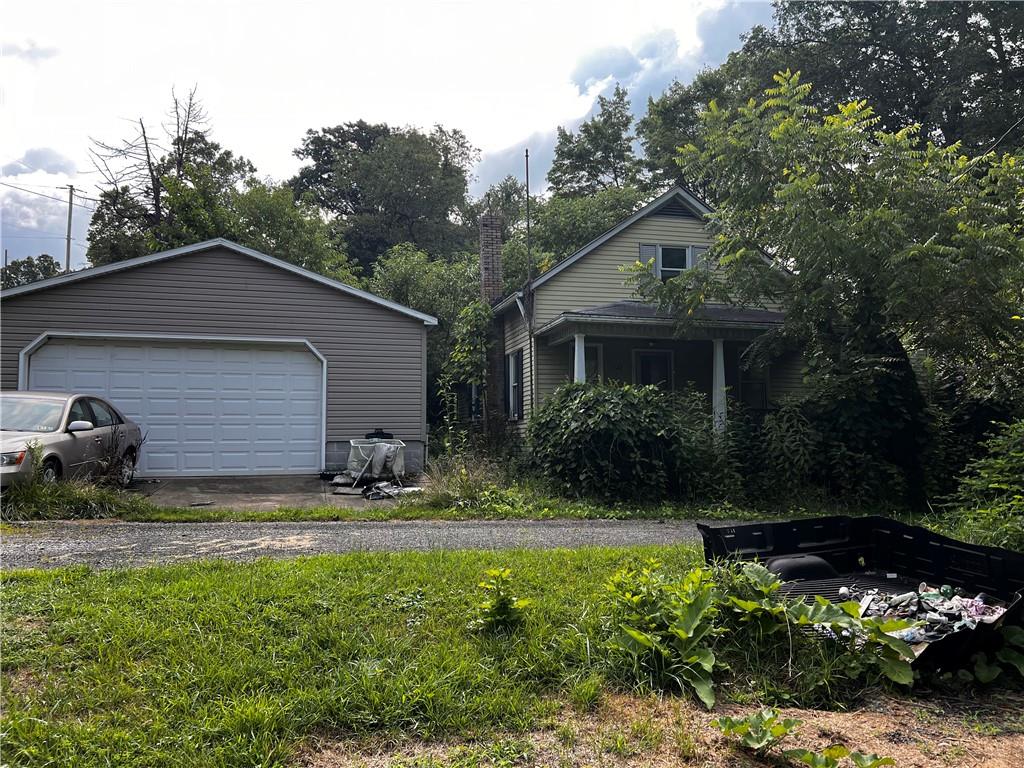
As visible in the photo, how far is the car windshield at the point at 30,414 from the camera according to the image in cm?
786

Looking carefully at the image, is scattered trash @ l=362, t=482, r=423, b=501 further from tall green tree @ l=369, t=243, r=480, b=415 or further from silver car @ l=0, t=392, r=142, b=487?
tall green tree @ l=369, t=243, r=480, b=415

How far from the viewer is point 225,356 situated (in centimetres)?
1161

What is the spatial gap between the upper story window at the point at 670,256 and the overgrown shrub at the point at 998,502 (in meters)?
8.84

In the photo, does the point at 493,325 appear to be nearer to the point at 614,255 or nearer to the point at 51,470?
the point at 614,255

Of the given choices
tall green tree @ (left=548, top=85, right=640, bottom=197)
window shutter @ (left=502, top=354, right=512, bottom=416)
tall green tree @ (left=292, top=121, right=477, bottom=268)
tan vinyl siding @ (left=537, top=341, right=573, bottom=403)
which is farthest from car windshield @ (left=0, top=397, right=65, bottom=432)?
tall green tree @ (left=548, top=85, right=640, bottom=197)

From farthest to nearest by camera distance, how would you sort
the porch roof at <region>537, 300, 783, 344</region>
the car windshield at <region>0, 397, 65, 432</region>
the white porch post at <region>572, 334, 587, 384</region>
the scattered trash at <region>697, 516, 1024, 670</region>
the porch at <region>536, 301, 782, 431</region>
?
the porch at <region>536, 301, 782, 431</region>
the porch roof at <region>537, 300, 783, 344</region>
the white porch post at <region>572, 334, 587, 384</region>
the car windshield at <region>0, 397, 65, 432</region>
the scattered trash at <region>697, 516, 1024, 670</region>

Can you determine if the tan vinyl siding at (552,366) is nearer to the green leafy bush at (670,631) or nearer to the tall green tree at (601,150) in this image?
the green leafy bush at (670,631)

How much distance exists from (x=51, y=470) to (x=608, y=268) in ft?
37.4

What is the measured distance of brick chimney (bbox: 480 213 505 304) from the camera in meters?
16.4

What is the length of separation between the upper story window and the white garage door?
8085 mm

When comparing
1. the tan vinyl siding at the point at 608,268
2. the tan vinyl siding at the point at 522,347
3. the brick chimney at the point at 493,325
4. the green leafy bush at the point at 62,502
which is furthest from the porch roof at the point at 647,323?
the green leafy bush at the point at 62,502

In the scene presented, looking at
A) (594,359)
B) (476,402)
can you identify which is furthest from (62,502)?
(594,359)

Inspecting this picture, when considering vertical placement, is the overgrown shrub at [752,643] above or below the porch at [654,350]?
below

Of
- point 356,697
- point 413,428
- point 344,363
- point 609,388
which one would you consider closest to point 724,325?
point 609,388
